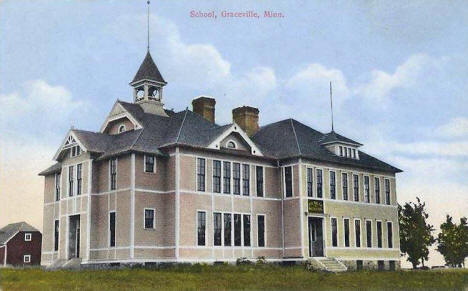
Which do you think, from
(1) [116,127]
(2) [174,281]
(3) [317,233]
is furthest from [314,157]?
(2) [174,281]

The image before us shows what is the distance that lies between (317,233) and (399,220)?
1326 cm

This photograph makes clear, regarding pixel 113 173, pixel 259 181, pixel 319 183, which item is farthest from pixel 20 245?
pixel 319 183

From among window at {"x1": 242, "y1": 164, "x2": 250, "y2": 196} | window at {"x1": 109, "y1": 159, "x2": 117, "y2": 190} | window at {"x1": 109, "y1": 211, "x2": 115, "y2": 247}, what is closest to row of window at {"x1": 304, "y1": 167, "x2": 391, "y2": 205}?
window at {"x1": 242, "y1": 164, "x2": 250, "y2": 196}

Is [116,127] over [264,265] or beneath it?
over

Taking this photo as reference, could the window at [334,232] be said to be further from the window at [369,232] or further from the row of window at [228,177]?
the row of window at [228,177]

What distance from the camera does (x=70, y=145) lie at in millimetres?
43875

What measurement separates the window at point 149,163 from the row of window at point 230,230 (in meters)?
3.77

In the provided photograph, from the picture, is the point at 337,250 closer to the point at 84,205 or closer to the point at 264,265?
the point at 264,265

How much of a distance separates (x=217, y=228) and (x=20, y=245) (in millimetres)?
29340

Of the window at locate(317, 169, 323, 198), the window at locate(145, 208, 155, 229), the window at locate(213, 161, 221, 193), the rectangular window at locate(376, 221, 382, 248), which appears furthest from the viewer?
the rectangular window at locate(376, 221, 382, 248)

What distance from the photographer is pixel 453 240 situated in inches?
2360

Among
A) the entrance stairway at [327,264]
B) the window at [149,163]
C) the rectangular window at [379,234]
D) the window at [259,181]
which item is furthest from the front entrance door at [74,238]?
the rectangular window at [379,234]

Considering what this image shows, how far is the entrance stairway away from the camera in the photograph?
1708 inches

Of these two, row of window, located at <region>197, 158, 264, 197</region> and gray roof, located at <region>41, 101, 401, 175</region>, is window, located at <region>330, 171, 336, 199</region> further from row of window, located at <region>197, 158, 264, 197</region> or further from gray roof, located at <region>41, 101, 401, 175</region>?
row of window, located at <region>197, 158, 264, 197</region>
